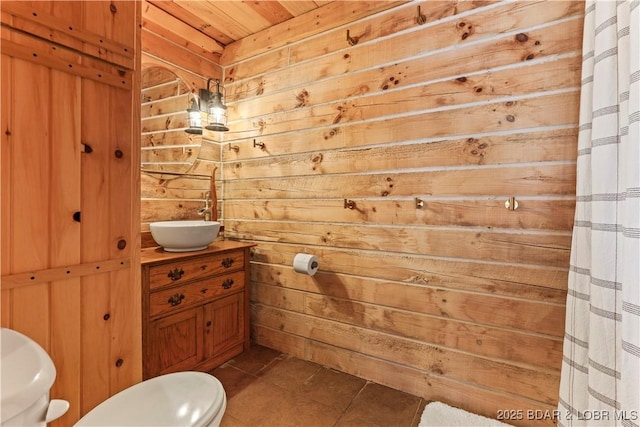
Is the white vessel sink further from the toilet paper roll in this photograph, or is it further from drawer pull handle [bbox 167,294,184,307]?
the toilet paper roll

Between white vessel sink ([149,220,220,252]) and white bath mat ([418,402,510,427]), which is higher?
white vessel sink ([149,220,220,252])

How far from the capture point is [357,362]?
196 centimetres

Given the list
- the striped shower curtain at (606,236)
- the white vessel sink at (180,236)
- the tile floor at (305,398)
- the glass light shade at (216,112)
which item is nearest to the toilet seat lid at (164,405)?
the tile floor at (305,398)

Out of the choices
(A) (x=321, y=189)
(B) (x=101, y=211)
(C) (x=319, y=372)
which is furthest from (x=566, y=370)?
(B) (x=101, y=211)

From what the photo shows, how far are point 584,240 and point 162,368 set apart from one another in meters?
2.23

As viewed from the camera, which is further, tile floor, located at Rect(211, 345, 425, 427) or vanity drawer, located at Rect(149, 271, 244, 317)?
vanity drawer, located at Rect(149, 271, 244, 317)

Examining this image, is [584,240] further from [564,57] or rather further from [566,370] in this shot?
[564,57]

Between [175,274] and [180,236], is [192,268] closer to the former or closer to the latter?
[175,274]

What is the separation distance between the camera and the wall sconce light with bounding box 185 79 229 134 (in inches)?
92.7

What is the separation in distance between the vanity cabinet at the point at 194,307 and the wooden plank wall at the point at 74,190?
1.97ft

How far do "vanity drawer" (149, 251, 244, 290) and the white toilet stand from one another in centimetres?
78

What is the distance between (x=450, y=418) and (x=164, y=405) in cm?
142

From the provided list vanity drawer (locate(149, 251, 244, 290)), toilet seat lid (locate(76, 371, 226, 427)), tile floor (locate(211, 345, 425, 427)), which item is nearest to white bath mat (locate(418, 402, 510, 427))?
tile floor (locate(211, 345, 425, 427))

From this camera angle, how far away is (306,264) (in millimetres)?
1944
